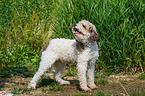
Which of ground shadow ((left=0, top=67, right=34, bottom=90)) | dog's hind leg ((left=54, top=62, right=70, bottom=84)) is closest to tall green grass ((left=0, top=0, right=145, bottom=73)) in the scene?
ground shadow ((left=0, top=67, right=34, bottom=90))

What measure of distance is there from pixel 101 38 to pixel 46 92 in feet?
7.51

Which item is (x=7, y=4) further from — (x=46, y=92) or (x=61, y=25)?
(x=46, y=92)

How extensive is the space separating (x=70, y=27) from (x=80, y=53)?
2.12 metres

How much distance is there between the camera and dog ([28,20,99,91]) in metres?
3.82

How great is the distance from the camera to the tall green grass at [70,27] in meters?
5.30

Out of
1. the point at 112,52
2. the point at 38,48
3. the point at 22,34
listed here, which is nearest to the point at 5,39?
the point at 22,34

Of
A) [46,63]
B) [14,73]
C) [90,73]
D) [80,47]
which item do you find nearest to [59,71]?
[46,63]

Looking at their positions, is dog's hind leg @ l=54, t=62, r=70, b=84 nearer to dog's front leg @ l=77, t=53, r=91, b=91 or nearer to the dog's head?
dog's front leg @ l=77, t=53, r=91, b=91

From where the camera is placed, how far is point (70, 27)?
19.7 ft

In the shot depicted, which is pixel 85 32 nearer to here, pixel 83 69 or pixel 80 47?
pixel 80 47

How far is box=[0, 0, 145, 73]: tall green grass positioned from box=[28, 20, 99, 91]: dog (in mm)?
1355

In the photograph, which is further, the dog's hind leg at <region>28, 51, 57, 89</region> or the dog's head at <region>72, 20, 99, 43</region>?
the dog's hind leg at <region>28, 51, 57, 89</region>

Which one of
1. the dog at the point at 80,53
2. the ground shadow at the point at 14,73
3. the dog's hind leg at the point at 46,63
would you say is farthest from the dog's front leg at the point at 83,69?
the ground shadow at the point at 14,73

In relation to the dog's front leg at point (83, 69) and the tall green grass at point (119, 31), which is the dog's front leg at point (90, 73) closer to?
the dog's front leg at point (83, 69)
